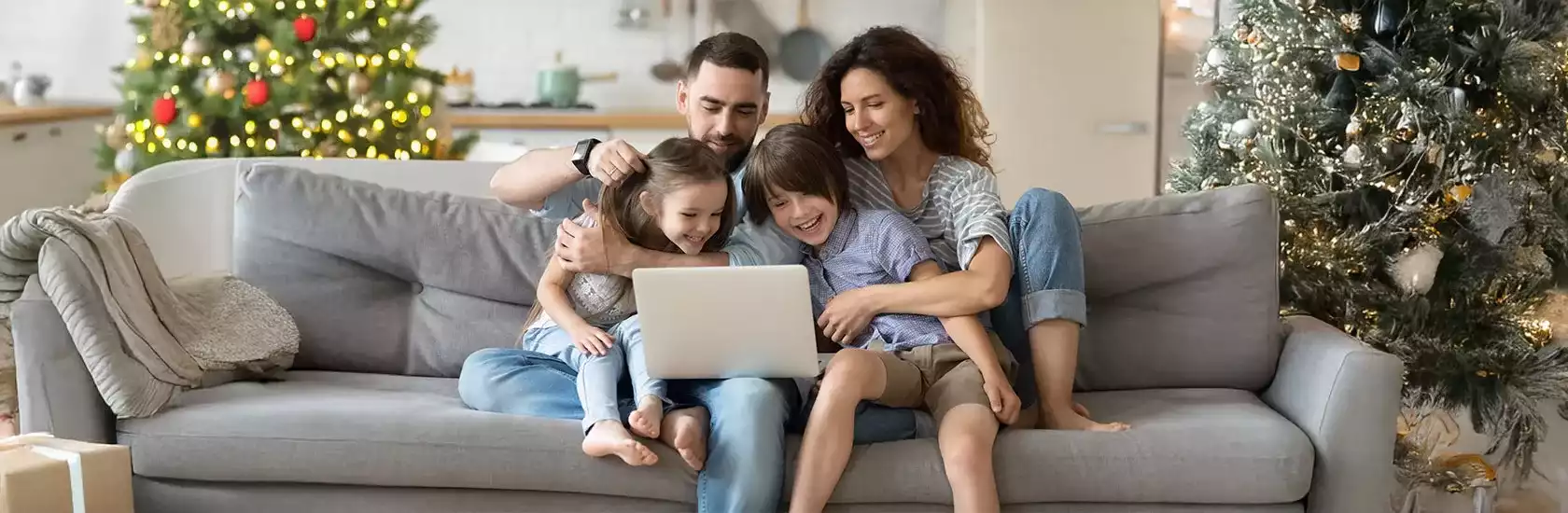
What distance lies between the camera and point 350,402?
84.0 inches

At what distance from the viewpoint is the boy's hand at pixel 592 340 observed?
82.7 inches

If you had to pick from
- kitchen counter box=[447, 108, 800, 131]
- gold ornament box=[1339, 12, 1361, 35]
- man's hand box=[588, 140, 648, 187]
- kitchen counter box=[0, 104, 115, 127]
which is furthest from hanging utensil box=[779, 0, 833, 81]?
man's hand box=[588, 140, 648, 187]

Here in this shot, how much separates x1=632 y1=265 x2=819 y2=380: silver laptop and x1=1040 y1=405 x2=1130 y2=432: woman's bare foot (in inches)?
15.7

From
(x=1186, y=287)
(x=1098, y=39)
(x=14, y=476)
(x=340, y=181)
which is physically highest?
(x=1098, y=39)

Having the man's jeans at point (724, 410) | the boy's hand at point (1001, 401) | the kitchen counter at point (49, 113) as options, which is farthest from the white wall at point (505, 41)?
the boy's hand at point (1001, 401)

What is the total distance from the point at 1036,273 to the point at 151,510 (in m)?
1.47

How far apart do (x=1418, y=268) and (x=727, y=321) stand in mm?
1616

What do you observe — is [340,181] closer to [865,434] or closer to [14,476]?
[14,476]

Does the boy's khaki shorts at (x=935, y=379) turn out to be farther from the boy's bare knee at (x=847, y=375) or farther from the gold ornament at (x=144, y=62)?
the gold ornament at (x=144, y=62)

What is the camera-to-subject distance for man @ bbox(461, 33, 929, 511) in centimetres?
192

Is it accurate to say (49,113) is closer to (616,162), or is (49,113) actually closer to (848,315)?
(616,162)

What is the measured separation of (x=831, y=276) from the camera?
2.25 m

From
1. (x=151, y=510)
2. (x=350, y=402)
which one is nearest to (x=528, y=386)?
(x=350, y=402)

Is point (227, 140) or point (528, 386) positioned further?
point (227, 140)
